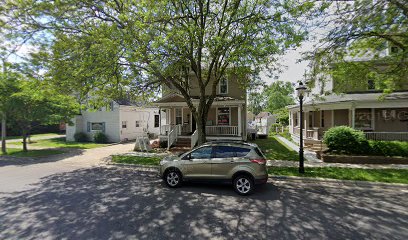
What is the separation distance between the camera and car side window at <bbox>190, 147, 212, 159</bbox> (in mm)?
7711

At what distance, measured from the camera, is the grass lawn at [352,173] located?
855cm

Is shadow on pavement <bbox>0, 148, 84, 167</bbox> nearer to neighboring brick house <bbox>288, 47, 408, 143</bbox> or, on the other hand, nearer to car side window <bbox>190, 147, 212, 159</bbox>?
car side window <bbox>190, 147, 212, 159</bbox>

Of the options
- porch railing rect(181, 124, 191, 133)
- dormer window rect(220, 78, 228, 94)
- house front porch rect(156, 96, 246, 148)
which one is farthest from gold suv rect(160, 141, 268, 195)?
dormer window rect(220, 78, 228, 94)

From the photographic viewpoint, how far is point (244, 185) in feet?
23.4

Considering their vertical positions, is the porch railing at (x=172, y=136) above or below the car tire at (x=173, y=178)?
above

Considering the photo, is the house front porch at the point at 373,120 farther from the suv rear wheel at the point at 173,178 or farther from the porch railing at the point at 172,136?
the suv rear wheel at the point at 173,178

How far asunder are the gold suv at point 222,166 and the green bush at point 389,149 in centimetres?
835

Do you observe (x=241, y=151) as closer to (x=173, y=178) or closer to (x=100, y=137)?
(x=173, y=178)

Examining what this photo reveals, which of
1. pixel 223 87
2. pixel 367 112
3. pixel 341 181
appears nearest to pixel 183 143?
pixel 223 87

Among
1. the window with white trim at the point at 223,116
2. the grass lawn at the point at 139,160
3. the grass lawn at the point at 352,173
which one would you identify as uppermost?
the window with white trim at the point at 223,116

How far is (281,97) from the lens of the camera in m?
71.2

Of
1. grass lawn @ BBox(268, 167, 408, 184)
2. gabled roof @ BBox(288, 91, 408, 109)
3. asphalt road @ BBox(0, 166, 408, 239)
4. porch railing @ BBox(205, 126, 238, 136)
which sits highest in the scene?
gabled roof @ BBox(288, 91, 408, 109)

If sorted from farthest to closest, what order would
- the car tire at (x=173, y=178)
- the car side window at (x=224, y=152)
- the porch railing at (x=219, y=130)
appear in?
the porch railing at (x=219, y=130) → the car tire at (x=173, y=178) → the car side window at (x=224, y=152)

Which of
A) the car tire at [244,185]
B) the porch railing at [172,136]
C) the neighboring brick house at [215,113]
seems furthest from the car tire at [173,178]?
the porch railing at [172,136]
